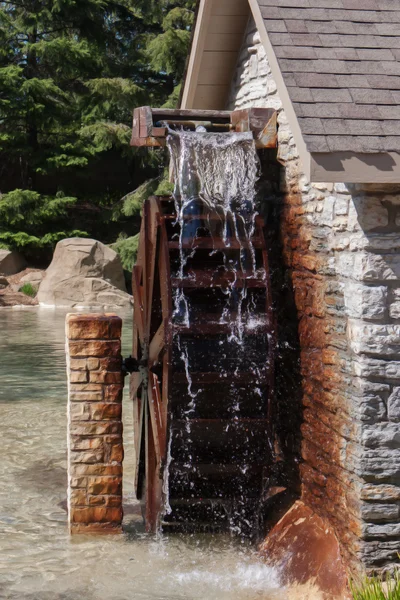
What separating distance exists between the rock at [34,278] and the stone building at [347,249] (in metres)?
16.3

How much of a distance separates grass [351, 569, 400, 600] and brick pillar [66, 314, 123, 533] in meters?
1.78

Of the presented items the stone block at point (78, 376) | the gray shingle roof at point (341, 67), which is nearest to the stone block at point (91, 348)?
the stone block at point (78, 376)

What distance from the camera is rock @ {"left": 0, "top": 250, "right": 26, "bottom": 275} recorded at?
2239 cm

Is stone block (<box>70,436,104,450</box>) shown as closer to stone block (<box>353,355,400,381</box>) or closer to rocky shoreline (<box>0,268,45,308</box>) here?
stone block (<box>353,355,400,381</box>)

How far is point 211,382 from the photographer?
223 inches

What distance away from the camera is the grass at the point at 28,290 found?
21.0 meters

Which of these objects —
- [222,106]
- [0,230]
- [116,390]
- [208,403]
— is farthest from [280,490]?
[0,230]

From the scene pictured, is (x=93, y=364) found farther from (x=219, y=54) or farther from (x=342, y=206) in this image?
(x=219, y=54)

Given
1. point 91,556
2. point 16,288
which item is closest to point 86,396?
point 91,556

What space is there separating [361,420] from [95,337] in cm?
186

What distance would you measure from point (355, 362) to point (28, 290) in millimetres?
16880

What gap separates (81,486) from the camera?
19.3ft

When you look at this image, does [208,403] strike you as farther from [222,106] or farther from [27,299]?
[27,299]

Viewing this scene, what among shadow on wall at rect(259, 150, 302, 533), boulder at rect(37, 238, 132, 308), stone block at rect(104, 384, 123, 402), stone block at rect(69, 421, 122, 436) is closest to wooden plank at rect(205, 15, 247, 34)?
shadow on wall at rect(259, 150, 302, 533)
